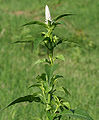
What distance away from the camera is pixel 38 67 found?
14.5 ft

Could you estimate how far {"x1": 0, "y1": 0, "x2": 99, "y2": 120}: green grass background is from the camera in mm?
3186

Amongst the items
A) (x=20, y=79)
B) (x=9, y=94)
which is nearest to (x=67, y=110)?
(x=9, y=94)

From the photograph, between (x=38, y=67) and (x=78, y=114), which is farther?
(x=38, y=67)

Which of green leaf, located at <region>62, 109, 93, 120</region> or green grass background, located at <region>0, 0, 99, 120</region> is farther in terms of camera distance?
green grass background, located at <region>0, 0, 99, 120</region>

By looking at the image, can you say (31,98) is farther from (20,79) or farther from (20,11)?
(20,11)

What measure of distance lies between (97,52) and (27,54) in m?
1.18

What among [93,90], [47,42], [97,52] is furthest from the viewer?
[97,52]

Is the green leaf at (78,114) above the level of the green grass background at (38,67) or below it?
below

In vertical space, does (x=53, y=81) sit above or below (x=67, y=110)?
above

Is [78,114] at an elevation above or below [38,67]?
below

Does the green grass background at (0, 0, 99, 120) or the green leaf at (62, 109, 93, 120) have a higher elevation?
the green grass background at (0, 0, 99, 120)

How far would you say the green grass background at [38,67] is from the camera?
319 centimetres

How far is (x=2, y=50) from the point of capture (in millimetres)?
4902

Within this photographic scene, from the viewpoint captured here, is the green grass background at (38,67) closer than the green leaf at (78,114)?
No
